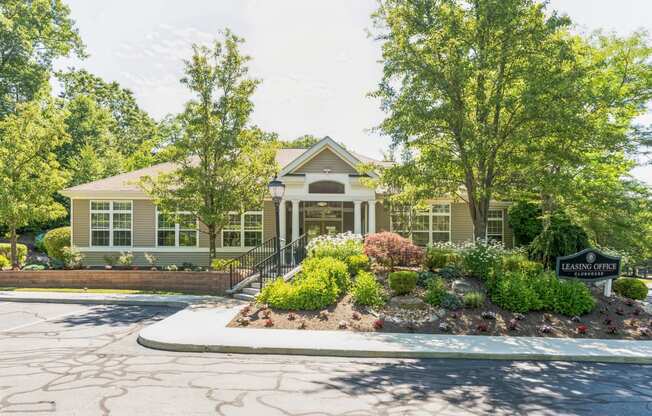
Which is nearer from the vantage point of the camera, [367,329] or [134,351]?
[134,351]

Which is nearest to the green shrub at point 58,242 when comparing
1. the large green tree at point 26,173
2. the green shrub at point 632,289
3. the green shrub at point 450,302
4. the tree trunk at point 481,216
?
the large green tree at point 26,173

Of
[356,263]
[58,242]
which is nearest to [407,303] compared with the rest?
[356,263]

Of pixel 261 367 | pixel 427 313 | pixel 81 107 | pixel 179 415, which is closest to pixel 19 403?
pixel 179 415

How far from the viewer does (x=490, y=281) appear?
37.2 feet

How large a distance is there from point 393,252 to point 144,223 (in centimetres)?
1240

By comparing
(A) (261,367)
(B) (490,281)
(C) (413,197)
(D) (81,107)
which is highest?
(D) (81,107)

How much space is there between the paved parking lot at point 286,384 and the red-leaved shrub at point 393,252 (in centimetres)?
517

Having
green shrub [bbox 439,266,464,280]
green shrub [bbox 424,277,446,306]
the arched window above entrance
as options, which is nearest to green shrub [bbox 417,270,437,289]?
green shrub [bbox 439,266,464,280]

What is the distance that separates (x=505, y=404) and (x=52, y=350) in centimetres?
755

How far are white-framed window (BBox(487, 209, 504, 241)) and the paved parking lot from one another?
13.4 m

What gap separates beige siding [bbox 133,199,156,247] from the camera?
20.1 metres

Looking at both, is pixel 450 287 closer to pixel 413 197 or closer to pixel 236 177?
pixel 413 197

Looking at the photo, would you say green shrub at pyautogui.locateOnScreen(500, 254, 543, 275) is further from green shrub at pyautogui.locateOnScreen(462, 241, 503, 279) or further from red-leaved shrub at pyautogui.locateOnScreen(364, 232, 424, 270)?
red-leaved shrub at pyautogui.locateOnScreen(364, 232, 424, 270)

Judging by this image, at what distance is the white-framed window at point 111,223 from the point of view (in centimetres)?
2011
